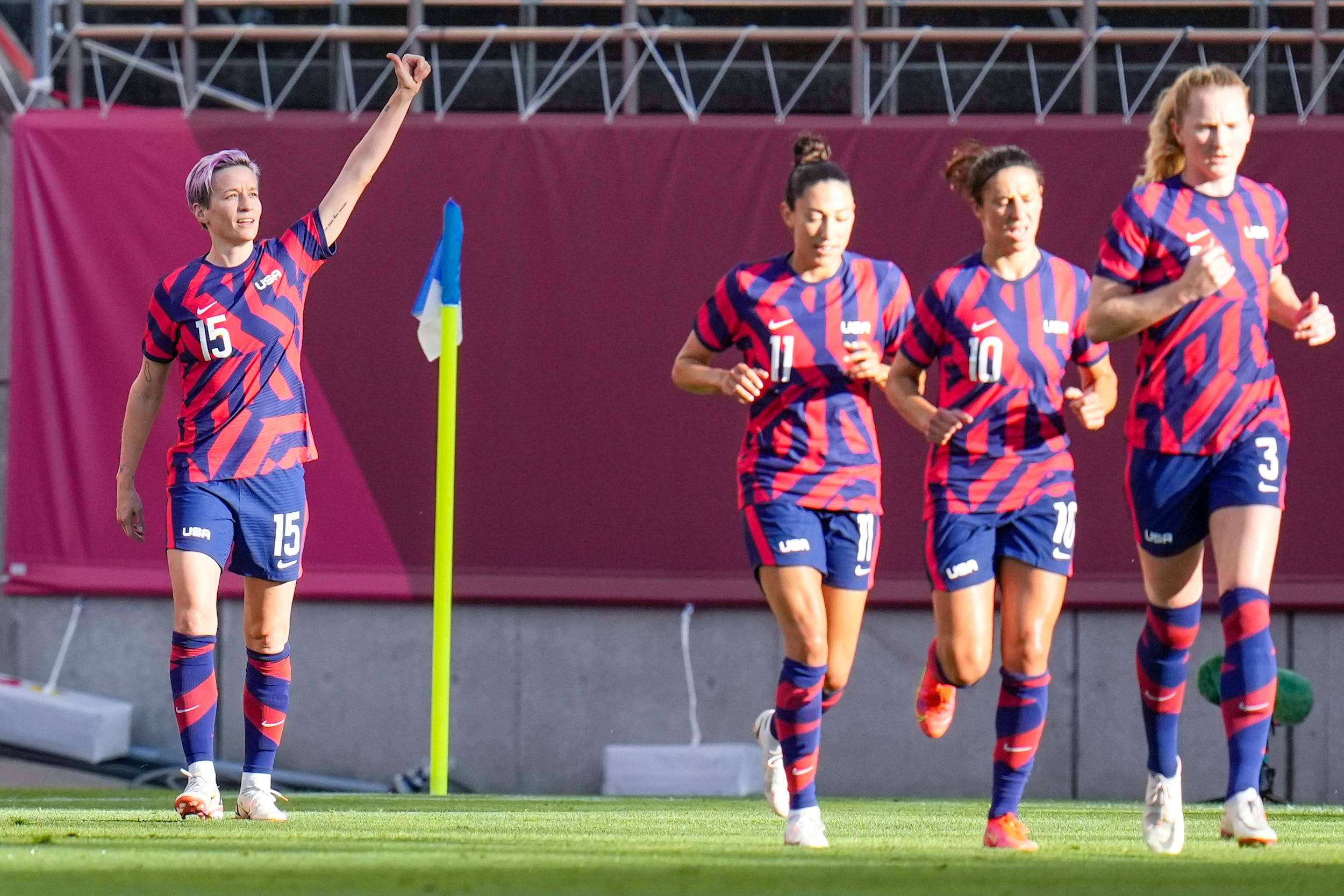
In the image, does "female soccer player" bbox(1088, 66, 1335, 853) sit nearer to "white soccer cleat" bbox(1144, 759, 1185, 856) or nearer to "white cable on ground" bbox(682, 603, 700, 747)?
"white soccer cleat" bbox(1144, 759, 1185, 856)

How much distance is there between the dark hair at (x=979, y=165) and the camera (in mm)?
4281

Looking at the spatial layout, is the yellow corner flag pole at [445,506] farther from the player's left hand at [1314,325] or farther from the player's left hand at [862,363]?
the player's left hand at [1314,325]

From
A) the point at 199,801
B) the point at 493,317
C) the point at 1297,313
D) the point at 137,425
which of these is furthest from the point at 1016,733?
the point at 493,317

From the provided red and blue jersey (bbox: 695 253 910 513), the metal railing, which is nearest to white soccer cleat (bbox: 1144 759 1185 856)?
red and blue jersey (bbox: 695 253 910 513)

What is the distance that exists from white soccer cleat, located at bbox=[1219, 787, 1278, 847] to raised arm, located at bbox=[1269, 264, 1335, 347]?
3.50 feet

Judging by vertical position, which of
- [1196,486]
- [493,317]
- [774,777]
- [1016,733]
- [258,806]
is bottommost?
[258,806]

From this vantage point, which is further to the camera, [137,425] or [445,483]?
[445,483]

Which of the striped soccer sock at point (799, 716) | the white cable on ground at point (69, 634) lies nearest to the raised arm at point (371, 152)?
the striped soccer sock at point (799, 716)

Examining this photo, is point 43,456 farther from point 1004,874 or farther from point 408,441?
point 1004,874

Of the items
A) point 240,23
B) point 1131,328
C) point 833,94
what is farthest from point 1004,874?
point 240,23

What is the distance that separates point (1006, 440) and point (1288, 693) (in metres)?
4.49

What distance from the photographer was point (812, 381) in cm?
445

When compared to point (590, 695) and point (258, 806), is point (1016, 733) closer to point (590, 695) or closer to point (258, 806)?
point (258, 806)

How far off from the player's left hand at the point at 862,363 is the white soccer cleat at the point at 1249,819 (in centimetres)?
136
